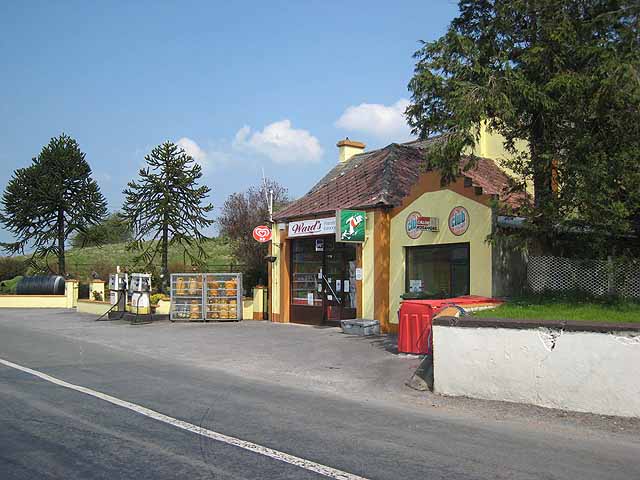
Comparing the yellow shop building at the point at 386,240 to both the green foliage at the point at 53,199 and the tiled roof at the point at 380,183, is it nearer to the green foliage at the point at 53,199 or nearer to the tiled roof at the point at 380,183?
the tiled roof at the point at 380,183

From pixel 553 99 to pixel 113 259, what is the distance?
4971cm

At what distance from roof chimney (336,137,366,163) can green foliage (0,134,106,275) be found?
19.2 meters

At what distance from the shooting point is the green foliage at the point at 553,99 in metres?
11.8

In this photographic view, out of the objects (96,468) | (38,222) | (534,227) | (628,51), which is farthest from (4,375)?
(38,222)

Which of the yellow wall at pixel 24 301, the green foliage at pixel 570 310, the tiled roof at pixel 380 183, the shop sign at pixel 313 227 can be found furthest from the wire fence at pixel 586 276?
the yellow wall at pixel 24 301

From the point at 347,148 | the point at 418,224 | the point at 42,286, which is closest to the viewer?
the point at 418,224

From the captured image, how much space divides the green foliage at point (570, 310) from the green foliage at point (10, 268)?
44.1 metres

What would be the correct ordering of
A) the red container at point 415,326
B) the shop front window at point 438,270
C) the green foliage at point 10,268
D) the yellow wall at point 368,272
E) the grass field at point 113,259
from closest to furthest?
the red container at point 415,326 → the shop front window at point 438,270 → the yellow wall at point 368,272 → the grass field at point 113,259 → the green foliage at point 10,268

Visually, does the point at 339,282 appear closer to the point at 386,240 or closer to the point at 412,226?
the point at 386,240

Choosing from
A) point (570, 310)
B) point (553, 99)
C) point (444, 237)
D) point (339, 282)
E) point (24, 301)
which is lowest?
point (24, 301)

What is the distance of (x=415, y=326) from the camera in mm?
14047

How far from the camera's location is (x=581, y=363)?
9.03 meters

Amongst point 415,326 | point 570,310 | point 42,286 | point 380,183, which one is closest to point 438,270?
point 415,326

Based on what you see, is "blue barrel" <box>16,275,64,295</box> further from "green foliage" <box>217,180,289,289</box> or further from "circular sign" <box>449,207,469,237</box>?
"circular sign" <box>449,207,469,237</box>
